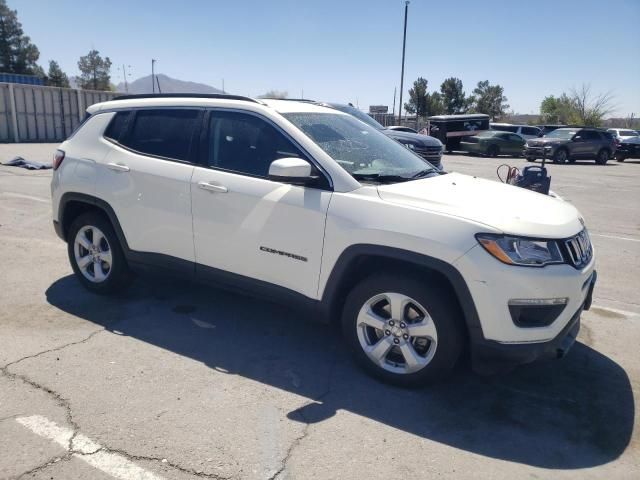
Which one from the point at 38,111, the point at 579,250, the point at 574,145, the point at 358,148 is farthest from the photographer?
the point at 574,145

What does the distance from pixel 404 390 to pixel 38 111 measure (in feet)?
86.2

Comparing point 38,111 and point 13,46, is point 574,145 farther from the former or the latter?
point 13,46

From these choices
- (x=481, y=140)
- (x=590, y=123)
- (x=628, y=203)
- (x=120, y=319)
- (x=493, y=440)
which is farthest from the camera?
(x=590, y=123)

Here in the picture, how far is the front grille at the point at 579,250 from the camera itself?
3.19 metres

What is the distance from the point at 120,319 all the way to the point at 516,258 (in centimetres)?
320

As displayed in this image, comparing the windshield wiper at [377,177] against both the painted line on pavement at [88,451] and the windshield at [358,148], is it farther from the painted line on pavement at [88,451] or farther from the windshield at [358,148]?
the painted line on pavement at [88,451]

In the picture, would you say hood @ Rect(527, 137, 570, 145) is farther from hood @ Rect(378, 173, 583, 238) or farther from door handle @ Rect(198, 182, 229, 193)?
door handle @ Rect(198, 182, 229, 193)

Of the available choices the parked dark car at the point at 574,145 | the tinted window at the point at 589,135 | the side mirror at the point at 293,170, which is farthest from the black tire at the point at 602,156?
the side mirror at the point at 293,170

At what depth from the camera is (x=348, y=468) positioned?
2.67 meters

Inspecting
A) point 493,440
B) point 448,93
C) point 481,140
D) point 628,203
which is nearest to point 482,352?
point 493,440

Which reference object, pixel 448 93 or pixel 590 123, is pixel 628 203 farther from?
pixel 448 93

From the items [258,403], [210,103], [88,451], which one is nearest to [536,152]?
[210,103]

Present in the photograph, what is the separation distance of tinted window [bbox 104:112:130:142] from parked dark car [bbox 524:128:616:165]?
22779 mm

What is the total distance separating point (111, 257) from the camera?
468cm
